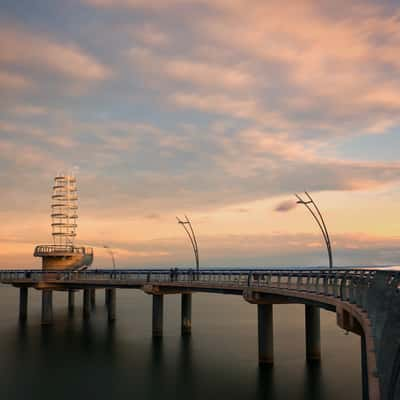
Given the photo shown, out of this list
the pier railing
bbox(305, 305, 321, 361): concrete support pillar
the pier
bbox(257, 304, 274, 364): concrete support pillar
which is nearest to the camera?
the pier

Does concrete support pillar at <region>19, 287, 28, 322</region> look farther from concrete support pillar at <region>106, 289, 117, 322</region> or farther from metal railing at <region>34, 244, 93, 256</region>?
concrete support pillar at <region>106, 289, 117, 322</region>

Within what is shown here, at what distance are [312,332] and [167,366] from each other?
40.1 feet

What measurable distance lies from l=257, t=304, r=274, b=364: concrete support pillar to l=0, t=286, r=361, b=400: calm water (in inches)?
42.9

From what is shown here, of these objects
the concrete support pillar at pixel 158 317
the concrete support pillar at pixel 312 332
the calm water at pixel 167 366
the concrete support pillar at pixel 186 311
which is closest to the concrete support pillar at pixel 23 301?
the calm water at pixel 167 366

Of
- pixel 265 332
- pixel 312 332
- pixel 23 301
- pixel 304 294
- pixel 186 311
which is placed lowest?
pixel 23 301

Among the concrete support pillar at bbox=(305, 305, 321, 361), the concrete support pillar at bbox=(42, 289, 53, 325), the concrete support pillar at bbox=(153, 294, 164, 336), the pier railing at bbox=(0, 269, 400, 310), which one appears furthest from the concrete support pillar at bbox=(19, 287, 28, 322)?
the concrete support pillar at bbox=(305, 305, 321, 361)

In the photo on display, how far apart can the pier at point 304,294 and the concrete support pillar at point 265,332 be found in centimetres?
2

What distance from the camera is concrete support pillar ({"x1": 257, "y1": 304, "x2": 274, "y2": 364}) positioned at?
41531 millimetres

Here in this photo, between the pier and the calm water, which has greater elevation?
the pier

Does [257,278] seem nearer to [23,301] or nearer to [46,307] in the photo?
[46,307]

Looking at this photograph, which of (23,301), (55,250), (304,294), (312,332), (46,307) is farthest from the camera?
(23,301)

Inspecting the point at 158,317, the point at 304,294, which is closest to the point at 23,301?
the point at 158,317

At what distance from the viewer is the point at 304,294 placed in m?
30.9

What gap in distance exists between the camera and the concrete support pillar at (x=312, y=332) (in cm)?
4369
